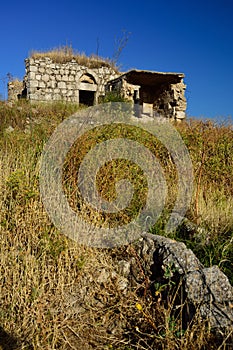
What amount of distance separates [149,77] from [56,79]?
4280 mm

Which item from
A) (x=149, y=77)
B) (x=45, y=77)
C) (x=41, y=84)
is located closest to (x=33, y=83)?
(x=41, y=84)

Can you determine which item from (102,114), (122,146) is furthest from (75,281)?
(102,114)

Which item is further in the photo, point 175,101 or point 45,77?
point 45,77

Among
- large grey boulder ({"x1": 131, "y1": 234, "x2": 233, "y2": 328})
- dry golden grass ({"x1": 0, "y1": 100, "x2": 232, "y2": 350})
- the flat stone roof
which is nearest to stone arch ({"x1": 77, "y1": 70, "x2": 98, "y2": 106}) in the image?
the flat stone roof

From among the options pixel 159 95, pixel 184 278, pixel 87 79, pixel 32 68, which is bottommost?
pixel 184 278

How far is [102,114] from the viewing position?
5.56m

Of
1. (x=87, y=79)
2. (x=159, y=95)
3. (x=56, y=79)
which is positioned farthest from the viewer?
(x=87, y=79)

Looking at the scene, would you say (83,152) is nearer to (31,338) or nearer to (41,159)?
(41,159)

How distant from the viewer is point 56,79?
49.0 ft

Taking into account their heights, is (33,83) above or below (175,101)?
above

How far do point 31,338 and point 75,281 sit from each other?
0.69m

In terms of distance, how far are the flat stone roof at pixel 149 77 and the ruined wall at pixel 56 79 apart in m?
1.21

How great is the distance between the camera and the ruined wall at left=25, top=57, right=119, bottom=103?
14445mm

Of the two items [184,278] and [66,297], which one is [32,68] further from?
[184,278]
